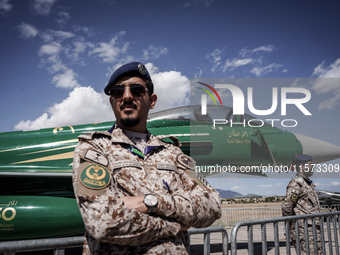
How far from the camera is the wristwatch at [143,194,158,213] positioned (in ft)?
5.00

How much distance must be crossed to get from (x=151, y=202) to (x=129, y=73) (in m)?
0.97

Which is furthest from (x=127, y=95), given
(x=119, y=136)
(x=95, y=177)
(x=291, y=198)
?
(x=291, y=198)

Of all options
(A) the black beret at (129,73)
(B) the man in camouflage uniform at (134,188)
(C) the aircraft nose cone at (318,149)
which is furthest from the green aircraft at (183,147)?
(B) the man in camouflage uniform at (134,188)

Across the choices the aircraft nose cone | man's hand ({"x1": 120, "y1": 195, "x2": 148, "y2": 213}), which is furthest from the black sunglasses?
the aircraft nose cone

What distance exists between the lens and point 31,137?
6.93 metres

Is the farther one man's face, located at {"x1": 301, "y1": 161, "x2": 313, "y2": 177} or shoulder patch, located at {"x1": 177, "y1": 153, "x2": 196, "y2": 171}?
man's face, located at {"x1": 301, "y1": 161, "x2": 313, "y2": 177}

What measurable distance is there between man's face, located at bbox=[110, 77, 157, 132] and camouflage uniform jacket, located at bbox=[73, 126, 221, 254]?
0.35 feet

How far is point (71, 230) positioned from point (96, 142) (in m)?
4.18

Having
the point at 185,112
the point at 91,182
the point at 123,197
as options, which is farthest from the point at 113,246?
the point at 185,112

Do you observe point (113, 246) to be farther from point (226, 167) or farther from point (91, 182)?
point (226, 167)

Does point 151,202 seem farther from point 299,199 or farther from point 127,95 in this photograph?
point 299,199

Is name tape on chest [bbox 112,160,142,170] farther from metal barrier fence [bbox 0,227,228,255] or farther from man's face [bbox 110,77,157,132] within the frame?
metal barrier fence [bbox 0,227,228,255]

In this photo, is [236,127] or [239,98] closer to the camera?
[236,127]

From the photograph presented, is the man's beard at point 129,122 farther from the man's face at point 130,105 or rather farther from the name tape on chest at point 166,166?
the name tape on chest at point 166,166
